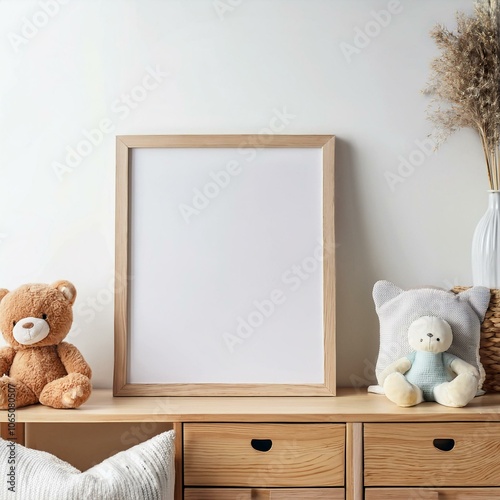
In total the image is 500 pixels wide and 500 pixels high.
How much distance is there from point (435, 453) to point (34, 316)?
1.07 meters

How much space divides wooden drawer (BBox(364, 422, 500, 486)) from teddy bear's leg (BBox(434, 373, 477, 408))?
61mm

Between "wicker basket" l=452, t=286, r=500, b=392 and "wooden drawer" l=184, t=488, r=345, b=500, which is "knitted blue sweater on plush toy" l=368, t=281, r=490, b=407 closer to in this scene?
"wicker basket" l=452, t=286, r=500, b=392

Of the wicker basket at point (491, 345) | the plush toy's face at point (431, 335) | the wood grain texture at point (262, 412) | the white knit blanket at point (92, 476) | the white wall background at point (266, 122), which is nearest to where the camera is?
the white knit blanket at point (92, 476)

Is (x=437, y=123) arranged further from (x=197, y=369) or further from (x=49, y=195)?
(x=49, y=195)

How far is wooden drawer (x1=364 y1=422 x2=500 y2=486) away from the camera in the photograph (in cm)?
144

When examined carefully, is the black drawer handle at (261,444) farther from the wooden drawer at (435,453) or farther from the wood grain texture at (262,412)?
the wooden drawer at (435,453)

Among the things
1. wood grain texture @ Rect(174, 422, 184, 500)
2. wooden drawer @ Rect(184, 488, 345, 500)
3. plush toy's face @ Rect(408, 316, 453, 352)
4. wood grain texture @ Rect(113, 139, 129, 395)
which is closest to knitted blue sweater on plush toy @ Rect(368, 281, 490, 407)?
plush toy's face @ Rect(408, 316, 453, 352)

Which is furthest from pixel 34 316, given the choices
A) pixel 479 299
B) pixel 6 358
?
pixel 479 299

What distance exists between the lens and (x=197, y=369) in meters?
1.69

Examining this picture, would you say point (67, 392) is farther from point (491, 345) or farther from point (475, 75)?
point (475, 75)

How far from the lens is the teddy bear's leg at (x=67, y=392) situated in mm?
1483

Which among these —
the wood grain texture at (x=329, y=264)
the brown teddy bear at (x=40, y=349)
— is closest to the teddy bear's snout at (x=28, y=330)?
the brown teddy bear at (x=40, y=349)

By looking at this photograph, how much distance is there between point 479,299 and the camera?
64.5 inches

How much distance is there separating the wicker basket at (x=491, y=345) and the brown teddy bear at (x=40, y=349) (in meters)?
1.08
